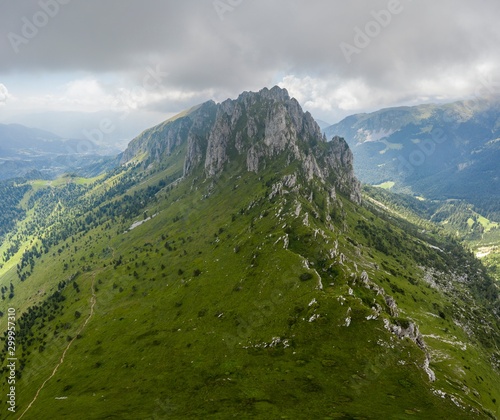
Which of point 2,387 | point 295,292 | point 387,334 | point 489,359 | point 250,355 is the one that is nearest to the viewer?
point 387,334

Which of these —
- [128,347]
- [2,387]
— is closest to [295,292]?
[128,347]

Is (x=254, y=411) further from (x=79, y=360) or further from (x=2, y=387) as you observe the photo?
(x=2, y=387)

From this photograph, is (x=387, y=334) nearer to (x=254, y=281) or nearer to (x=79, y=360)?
(x=254, y=281)

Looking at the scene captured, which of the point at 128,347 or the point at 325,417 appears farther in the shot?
the point at 128,347

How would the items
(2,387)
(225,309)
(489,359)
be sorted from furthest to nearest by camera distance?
1. (2,387)
2. (489,359)
3. (225,309)

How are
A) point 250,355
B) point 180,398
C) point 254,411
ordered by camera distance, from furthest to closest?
point 250,355
point 180,398
point 254,411

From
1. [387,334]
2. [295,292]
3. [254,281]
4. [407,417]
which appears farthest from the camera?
[254,281]

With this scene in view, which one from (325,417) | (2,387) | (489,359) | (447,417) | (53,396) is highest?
(325,417)

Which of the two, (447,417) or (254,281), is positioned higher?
(254,281)

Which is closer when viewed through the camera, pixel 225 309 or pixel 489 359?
pixel 225 309

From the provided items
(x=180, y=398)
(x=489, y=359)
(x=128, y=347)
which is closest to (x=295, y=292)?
(x=180, y=398)
